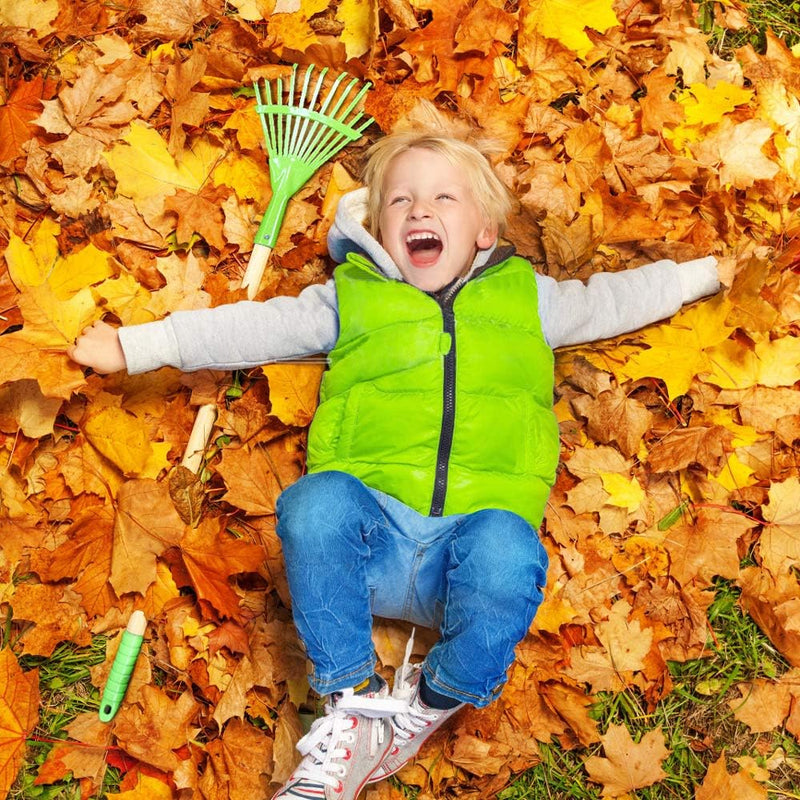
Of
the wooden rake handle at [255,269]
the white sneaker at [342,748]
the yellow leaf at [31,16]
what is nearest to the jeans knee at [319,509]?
the white sneaker at [342,748]

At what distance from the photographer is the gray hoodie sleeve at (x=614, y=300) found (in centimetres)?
274

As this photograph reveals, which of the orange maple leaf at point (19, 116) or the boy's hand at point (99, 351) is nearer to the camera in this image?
the boy's hand at point (99, 351)

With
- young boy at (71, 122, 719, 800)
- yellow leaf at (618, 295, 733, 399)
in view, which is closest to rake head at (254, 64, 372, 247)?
young boy at (71, 122, 719, 800)

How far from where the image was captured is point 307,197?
10.3 feet

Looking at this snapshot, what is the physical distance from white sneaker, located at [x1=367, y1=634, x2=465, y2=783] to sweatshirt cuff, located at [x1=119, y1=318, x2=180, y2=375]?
3.91ft

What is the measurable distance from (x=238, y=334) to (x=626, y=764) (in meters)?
1.81

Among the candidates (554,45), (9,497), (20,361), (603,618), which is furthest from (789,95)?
(9,497)

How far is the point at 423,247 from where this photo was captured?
108 inches

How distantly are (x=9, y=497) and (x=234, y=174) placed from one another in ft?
4.57

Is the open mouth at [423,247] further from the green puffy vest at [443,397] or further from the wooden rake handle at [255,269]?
the wooden rake handle at [255,269]

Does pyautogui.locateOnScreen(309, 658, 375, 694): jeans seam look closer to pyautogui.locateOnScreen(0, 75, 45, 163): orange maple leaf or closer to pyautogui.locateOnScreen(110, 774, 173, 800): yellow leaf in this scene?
pyautogui.locateOnScreen(110, 774, 173, 800): yellow leaf

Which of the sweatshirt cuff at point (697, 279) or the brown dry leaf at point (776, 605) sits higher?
the sweatshirt cuff at point (697, 279)

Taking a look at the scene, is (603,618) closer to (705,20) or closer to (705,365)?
(705,365)

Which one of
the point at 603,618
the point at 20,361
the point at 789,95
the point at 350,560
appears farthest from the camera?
the point at 789,95
